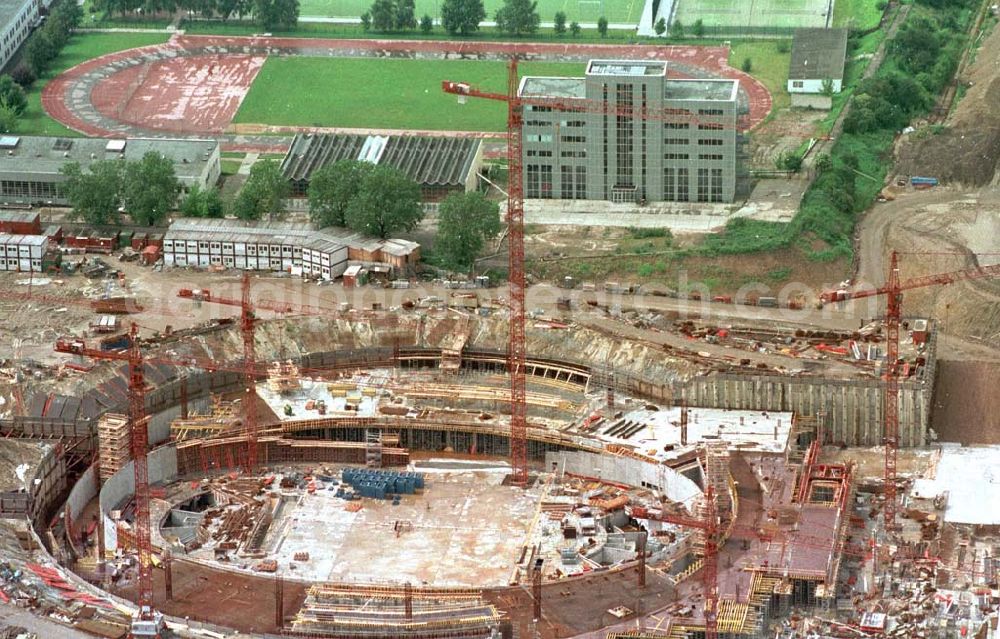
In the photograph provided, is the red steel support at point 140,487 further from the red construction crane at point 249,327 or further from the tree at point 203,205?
the tree at point 203,205

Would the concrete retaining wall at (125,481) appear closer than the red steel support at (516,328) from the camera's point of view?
Yes

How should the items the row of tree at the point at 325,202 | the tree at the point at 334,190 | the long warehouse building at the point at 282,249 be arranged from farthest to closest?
the tree at the point at 334,190 → the long warehouse building at the point at 282,249 → the row of tree at the point at 325,202

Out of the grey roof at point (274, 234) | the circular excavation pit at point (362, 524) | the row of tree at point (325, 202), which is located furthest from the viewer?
the grey roof at point (274, 234)

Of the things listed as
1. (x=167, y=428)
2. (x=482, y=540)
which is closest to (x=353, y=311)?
(x=167, y=428)

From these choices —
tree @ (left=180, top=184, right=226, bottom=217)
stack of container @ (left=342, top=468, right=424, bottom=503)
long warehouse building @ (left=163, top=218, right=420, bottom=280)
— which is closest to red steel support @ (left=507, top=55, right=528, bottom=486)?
stack of container @ (left=342, top=468, right=424, bottom=503)

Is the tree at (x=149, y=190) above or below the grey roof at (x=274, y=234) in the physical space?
above

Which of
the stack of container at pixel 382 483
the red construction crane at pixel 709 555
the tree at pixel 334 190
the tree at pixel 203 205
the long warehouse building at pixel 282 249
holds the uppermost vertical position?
the tree at pixel 334 190

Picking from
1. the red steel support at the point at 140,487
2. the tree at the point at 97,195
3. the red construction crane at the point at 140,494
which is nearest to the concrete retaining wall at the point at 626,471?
the red construction crane at the point at 140,494
